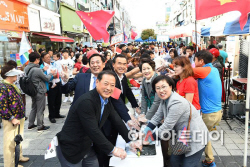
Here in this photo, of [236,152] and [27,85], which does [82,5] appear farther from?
[236,152]

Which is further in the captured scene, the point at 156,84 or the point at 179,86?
the point at 179,86

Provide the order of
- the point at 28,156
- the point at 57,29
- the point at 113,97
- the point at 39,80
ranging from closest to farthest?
the point at 113,97 < the point at 28,156 < the point at 39,80 < the point at 57,29

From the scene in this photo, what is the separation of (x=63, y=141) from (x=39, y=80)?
366 cm

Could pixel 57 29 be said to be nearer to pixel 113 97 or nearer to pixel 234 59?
pixel 234 59

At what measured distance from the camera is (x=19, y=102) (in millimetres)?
3656

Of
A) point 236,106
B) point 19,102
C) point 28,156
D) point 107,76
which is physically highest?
point 107,76

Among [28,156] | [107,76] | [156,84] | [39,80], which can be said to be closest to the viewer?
[107,76]

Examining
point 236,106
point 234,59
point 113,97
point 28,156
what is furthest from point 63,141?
point 234,59

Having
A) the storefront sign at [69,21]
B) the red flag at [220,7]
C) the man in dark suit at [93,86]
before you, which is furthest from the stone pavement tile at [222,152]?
the storefront sign at [69,21]

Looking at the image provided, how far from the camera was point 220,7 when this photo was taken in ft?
12.3

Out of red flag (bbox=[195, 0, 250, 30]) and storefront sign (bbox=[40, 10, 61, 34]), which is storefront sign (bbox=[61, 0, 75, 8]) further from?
red flag (bbox=[195, 0, 250, 30])

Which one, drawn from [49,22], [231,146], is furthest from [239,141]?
[49,22]

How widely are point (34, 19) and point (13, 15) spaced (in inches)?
115

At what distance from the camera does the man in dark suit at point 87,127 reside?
2168 millimetres
